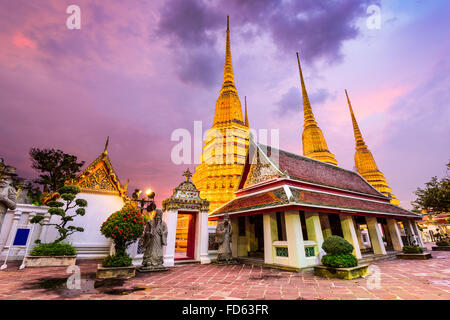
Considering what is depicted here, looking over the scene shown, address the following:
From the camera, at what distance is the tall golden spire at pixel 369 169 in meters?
33.5

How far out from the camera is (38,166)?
22.1 meters

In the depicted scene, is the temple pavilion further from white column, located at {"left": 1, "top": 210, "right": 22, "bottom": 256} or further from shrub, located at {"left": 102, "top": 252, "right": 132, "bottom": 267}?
white column, located at {"left": 1, "top": 210, "right": 22, "bottom": 256}

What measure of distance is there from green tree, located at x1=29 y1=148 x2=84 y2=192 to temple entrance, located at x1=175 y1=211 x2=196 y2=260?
14136mm

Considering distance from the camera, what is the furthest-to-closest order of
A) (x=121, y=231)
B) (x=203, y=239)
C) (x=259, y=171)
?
(x=259, y=171) → (x=203, y=239) → (x=121, y=231)

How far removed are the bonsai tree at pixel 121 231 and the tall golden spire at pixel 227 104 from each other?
22538mm

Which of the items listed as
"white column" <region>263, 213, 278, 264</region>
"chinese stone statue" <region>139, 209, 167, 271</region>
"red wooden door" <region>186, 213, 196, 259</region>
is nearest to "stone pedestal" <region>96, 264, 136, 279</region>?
"chinese stone statue" <region>139, 209, 167, 271</region>

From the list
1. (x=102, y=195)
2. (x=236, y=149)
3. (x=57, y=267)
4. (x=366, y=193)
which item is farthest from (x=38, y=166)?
(x=366, y=193)

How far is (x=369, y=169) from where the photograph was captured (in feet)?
113

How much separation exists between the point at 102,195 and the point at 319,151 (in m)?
29.4

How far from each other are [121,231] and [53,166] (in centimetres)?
2266

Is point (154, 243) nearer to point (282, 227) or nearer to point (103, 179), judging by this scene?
point (282, 227)

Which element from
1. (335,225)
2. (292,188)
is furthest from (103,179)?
(335,225)

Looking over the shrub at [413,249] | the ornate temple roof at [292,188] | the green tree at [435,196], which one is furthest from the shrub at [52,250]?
the green tree at [435,196]
